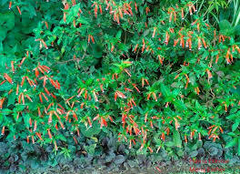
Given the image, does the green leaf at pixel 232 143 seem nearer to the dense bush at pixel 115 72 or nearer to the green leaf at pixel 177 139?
the dense bush at pixel 115 72

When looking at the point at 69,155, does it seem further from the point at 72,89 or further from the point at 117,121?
the point at 72,89

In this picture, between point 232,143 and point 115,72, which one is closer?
point 115,72

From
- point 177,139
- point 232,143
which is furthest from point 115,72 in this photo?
point 232,143

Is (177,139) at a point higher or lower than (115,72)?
lower

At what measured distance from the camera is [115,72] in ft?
7.74

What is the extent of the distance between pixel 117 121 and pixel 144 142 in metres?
0.34

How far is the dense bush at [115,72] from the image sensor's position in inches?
92.6

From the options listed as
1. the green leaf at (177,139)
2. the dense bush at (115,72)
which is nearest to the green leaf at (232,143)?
the dense bush at (115,72)

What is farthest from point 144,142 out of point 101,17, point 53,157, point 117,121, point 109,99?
point 101,17

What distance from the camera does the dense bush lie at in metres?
2.35

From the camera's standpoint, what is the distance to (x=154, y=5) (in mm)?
3020

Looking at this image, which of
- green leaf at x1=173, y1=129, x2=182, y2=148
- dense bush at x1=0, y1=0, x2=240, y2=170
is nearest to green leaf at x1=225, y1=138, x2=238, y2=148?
dense bush at x1=0, y1=0, x2=240, y2=170

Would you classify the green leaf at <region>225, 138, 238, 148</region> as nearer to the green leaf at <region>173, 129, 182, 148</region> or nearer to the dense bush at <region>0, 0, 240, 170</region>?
the dense bush at <region>0, 0, 240, 170</region>

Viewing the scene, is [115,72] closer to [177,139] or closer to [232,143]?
[177,139]
